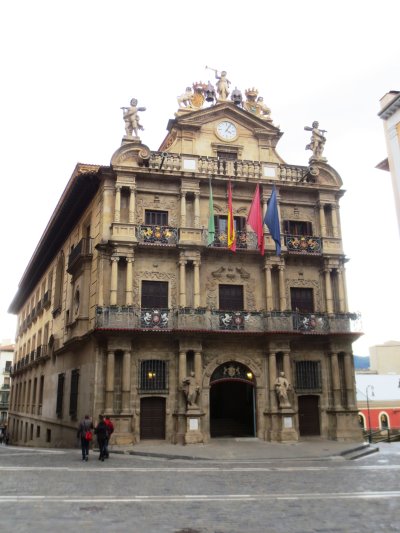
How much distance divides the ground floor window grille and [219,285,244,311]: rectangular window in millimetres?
4289

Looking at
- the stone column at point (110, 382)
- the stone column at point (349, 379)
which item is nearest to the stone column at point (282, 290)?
the stone column at point (349, 379)

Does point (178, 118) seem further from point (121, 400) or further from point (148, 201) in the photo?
point (121, 400)

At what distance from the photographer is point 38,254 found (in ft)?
135

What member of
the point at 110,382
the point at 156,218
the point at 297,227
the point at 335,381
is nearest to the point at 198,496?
the point at 110,382

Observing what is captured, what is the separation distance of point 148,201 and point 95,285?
5.01 metres

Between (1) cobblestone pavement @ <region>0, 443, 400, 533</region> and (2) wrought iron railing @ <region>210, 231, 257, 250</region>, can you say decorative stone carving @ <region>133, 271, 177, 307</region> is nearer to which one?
(2) wrought iron railing @ <region>210, 231, 257, 250</region>

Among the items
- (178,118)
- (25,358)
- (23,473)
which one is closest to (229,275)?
(178,118)

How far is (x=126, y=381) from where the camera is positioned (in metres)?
24.0

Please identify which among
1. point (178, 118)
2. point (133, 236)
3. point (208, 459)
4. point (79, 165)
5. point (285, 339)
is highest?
point (178, 118)

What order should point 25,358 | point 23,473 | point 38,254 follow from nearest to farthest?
point 23,473, point 38,254, point 25,358

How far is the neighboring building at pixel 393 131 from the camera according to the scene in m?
19.5

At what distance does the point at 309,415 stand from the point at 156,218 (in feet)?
41.0

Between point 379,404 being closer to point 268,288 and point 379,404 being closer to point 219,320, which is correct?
point 268,288

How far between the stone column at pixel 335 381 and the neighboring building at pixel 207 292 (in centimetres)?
5
